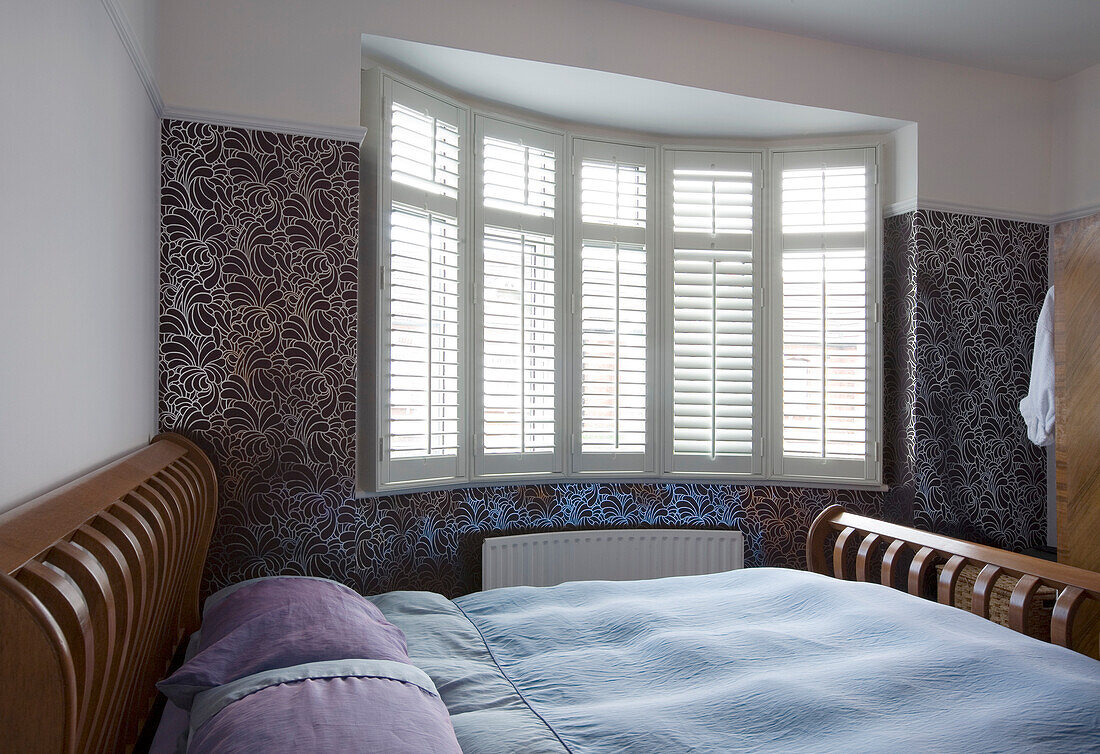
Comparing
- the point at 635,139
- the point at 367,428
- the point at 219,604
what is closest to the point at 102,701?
the point at 219,604

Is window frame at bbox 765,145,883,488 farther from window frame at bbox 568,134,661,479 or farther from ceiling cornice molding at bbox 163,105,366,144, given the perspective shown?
ceiling cornice molding at bbox 163,105,366,144

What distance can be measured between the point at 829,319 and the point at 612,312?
1.06 m

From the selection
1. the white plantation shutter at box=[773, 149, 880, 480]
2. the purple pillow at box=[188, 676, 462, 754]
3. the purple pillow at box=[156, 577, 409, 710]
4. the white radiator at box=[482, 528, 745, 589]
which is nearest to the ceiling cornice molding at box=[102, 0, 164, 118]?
the purple pillow at box=[156, 577, 409, 710]

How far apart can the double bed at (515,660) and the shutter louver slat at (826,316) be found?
1338 mm

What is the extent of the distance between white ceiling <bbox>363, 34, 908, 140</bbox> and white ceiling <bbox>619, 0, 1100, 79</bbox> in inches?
12.6

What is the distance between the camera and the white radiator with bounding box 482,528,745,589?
3193mm

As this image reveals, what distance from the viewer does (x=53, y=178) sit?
1.34 m

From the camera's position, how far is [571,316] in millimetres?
3473

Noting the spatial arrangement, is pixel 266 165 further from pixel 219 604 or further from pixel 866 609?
pixel 866 609

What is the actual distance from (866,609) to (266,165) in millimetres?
2321

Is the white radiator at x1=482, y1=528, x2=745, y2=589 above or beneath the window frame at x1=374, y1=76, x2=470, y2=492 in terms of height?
beneath

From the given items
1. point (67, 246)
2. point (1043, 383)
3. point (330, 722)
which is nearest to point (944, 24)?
point (1043, 383)

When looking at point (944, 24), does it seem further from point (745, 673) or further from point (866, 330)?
point (745, 673)

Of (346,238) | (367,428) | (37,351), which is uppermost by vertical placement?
(346,238)
